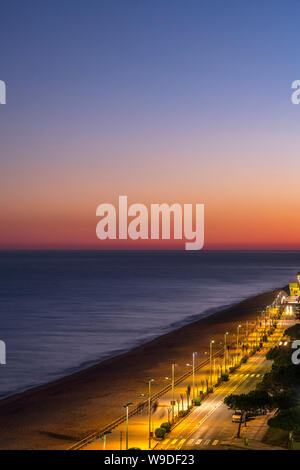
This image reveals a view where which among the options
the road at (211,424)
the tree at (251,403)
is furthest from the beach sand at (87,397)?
the tree at (251,403)

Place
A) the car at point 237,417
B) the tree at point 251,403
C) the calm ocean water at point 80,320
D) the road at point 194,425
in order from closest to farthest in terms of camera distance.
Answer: the road at point 194,425, the tree at point 251,403, the car at point 237,417, the calm ocean water at point 80,320

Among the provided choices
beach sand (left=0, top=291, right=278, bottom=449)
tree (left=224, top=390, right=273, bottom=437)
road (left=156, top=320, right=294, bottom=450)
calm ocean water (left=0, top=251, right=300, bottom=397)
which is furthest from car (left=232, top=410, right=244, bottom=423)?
calm ocean water (left=0, top=251, right=300, bottom=397)

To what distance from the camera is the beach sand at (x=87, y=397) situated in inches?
1964

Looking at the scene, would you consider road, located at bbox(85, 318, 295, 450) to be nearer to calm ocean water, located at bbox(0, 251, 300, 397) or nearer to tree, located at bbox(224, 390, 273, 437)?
tree, located at bbox(224, 390, 273, 437)

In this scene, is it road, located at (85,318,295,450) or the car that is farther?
the car

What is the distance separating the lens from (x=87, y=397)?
6253 centimetres

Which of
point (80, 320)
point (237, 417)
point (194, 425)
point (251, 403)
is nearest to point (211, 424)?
point (194, 425)

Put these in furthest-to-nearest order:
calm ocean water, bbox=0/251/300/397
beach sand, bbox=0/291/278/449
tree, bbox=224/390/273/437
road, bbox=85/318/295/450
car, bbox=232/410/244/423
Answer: calm ocean water, bbox=0/251/300/397 < beach sand, bbox=0/291/278/449 < car, bbox=232/410/244/423 < tree, bbox=224/390/273/437 < road, bbox=85/318/295/450

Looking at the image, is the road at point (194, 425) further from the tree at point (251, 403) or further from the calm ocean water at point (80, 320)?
the calm ocean water at point (80, 320)

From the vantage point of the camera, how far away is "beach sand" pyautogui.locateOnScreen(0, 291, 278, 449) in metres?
49.9

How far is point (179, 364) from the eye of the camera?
79625 mm

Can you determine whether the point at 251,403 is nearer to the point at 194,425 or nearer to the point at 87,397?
the point at 194,425
